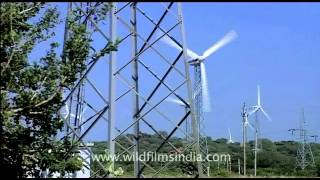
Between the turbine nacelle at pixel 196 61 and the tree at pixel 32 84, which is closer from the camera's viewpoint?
the tree at pixel 32 84

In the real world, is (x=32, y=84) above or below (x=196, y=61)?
below

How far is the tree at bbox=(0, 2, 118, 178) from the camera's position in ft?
23.0

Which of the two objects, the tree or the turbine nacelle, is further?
the turbine nacelle

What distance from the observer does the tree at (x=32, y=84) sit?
6996 mm

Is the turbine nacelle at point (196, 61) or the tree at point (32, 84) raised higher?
the turbine nacelle at point (196, 61)

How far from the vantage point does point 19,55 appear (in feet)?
24.2

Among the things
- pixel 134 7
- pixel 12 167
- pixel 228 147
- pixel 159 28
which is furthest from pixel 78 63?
→ pixel 228 147

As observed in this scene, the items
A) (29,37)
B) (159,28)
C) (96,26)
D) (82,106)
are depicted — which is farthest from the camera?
(159,28)

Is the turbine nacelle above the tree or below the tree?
above

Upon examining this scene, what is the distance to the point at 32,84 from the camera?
730 centimetres

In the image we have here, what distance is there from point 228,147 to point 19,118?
63.2 meters

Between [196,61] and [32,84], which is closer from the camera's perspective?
[32,84]

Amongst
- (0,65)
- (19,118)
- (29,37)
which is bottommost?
(19,118)

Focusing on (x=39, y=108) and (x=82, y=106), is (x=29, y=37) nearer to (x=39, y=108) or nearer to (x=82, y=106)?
(x=39, y=108)
